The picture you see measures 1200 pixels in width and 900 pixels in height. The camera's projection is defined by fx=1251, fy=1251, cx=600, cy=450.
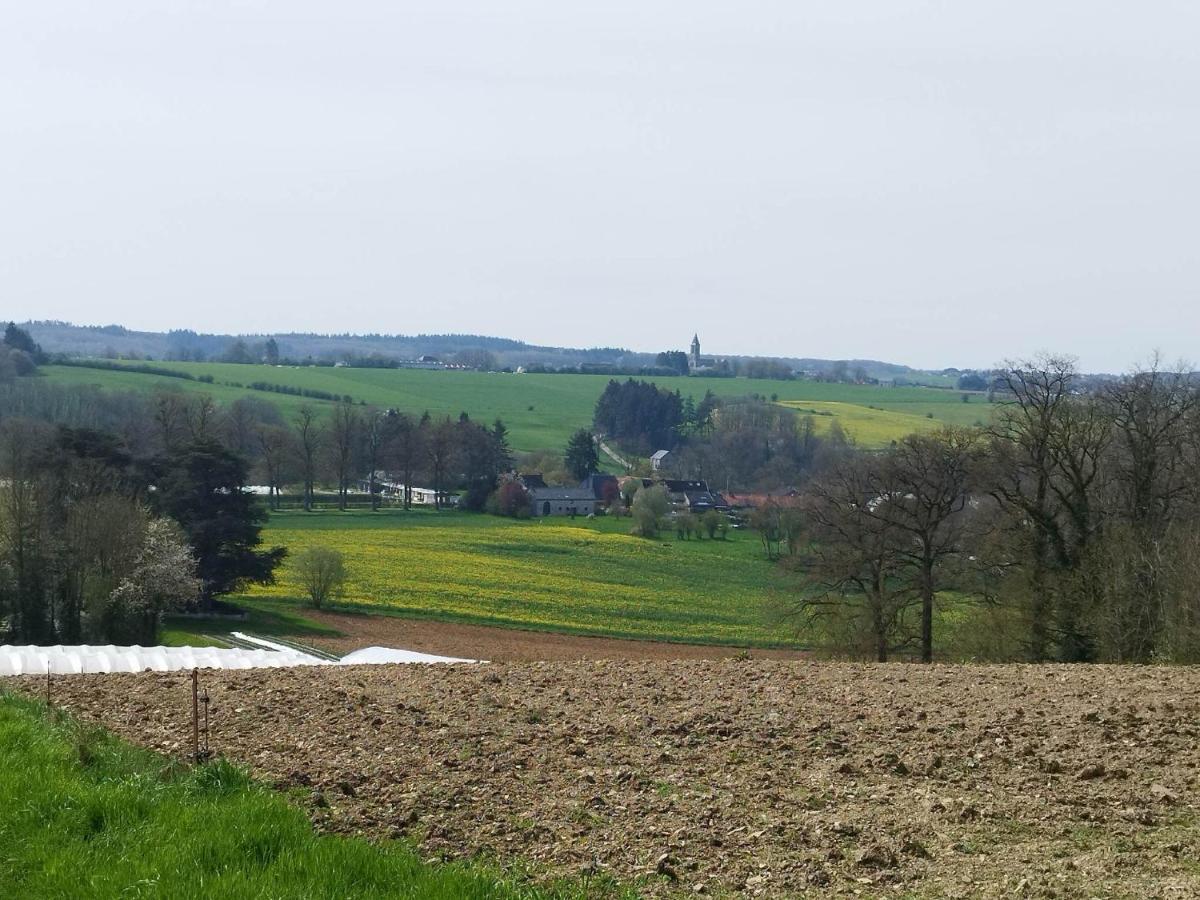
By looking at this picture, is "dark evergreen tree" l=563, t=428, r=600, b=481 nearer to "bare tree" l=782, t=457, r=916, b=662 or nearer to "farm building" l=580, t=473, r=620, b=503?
"farm building" l=580, t=473, r=620, b=503

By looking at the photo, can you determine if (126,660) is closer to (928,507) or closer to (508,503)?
(928,507)

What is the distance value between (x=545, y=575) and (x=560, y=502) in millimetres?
34220

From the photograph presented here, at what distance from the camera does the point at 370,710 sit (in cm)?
1145

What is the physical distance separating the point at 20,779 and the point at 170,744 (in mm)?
1446

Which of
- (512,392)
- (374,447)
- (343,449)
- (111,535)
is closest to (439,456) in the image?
(374,447)

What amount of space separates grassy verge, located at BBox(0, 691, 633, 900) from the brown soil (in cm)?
2510

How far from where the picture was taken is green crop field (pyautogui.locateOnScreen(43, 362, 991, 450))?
118 m

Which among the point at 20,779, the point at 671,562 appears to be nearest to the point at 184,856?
the point at 20,779

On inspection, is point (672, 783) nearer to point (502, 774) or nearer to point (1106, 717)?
point (502, 774)

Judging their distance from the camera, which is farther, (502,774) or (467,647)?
(467,647)

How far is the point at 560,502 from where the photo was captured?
9388 centimetres

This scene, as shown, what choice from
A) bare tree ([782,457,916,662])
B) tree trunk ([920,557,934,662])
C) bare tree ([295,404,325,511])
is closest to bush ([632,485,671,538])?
bare tree ([295,404,325,511])

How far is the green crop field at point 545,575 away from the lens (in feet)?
159

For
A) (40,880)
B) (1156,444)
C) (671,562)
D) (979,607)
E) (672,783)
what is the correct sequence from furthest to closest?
(671,562), (979,607), (1156,444), (672,783), (40,880)
